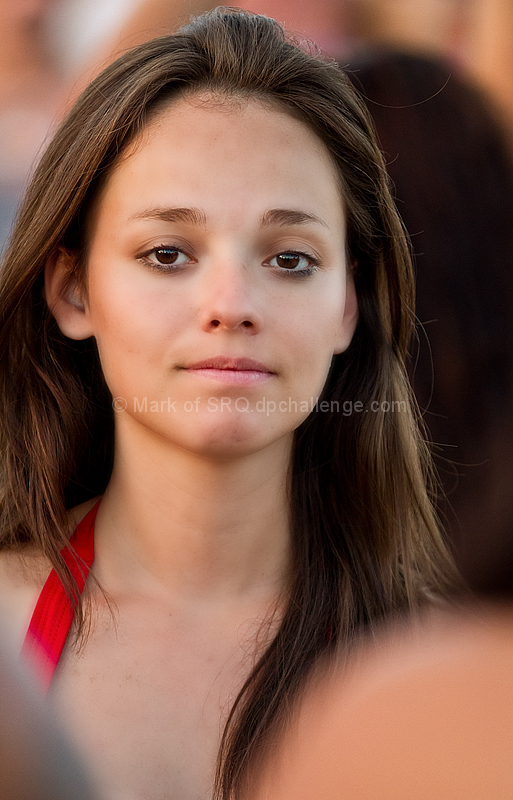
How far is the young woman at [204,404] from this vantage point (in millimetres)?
1116

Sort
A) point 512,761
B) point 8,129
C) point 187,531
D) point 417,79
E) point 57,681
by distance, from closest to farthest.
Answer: point 512,761
point 57,681
point 187,531
point 8,129
point 417,79

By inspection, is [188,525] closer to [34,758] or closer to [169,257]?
[169,257]

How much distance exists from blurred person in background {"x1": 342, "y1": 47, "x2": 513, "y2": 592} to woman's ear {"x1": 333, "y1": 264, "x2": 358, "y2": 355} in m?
0.35

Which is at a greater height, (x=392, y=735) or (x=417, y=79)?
(x=417, y=79)

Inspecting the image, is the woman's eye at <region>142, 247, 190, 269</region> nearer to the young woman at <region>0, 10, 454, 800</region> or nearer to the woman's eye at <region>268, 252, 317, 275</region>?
the young woman at <region>0, 10, 454, 800</region>

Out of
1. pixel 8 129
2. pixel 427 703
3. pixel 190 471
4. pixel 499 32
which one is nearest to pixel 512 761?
pixel 427 703

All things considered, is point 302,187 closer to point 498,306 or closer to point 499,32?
point 499,32

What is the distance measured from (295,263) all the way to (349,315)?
23 centimetres

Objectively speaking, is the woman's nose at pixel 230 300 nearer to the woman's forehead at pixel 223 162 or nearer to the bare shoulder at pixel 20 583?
the woman's forehead at pixel 223 162

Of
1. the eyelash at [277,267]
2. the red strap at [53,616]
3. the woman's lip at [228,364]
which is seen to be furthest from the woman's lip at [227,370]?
the red strap at [53,616]

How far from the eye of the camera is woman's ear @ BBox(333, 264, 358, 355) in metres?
1.35

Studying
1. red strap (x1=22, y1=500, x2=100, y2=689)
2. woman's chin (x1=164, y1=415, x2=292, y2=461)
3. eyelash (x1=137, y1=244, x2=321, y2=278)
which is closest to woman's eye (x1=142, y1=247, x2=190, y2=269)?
eyelash (x1=137, y1=244, x2=321, y2=278)

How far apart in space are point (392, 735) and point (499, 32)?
120 centimetres

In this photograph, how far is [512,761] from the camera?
0.40 m
